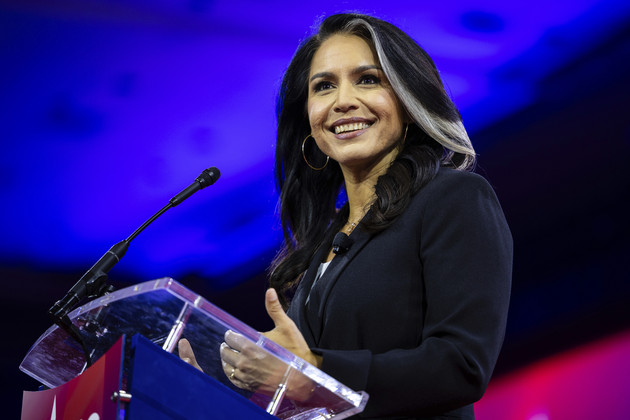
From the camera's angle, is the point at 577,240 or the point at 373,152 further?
the point at 577,240

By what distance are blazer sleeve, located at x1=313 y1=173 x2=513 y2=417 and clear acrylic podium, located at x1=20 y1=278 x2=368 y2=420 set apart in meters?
0.10

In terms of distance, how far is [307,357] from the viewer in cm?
112

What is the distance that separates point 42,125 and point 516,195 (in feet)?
6.02

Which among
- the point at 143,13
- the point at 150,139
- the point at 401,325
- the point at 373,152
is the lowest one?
the point at 401,325

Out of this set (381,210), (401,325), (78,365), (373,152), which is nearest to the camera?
(78,365)

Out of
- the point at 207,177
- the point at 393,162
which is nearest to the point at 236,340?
the point at 207,177

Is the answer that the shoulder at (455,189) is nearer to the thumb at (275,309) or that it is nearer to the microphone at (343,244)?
the microphone at (343,244)

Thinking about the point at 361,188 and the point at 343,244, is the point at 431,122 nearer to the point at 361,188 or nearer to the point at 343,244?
the point at 361,188

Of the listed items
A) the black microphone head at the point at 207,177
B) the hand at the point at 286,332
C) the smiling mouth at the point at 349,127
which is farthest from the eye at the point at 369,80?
the hand at the point at 286,332

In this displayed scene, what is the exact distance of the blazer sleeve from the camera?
119cm

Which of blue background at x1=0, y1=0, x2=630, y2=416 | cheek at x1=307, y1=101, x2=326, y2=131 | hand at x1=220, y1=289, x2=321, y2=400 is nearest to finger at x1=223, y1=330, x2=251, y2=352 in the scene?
hand at x1=220, y1=289, x2=321, y2=400

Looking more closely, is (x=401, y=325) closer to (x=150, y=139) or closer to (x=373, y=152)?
(x=373, y=152)

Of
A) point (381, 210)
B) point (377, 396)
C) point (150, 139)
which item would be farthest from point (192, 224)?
point (377, 396)

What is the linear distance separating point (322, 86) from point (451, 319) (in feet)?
2.78
